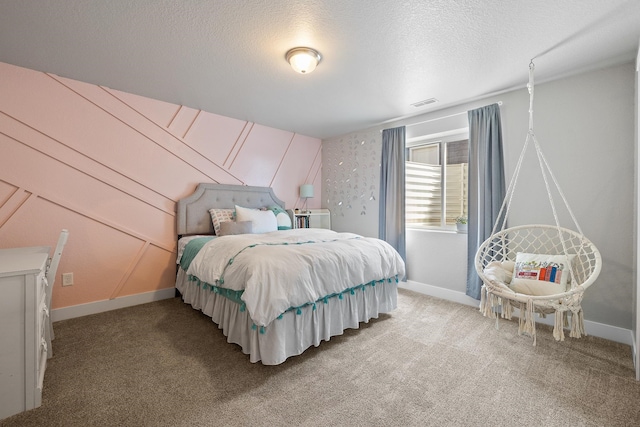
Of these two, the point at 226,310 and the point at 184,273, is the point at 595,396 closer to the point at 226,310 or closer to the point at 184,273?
the point at 226,310

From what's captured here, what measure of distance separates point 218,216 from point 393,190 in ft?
7.96

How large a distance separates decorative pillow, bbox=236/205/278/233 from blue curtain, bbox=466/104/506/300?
244 centimetres

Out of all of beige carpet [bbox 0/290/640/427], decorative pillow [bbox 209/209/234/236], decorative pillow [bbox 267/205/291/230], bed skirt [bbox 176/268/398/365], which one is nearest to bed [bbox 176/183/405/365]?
bed skirt [bbox 176/268/398/365]

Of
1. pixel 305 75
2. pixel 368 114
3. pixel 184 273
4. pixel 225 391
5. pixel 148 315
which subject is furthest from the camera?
pixel 368 114

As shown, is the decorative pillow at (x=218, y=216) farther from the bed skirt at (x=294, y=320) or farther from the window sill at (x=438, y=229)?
the window sill at (x=438, y=229)

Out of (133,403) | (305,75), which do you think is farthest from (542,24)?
(133,403)

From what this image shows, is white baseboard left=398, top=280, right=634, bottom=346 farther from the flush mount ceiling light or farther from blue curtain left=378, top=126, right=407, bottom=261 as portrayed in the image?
the flush mount ceiling light

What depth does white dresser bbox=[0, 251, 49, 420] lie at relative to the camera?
145cm

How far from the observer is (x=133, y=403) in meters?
1.60

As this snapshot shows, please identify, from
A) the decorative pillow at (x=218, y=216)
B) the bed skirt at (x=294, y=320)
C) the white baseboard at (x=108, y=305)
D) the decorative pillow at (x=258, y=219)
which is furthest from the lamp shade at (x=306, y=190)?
the white baseboard at (x=108, y=305)

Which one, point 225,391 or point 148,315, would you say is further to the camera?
point 148,315

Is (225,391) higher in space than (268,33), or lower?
lower

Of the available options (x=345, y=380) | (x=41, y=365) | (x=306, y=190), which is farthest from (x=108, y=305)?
(x=306, y=190)

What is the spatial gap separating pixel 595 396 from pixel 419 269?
215 centimetres
